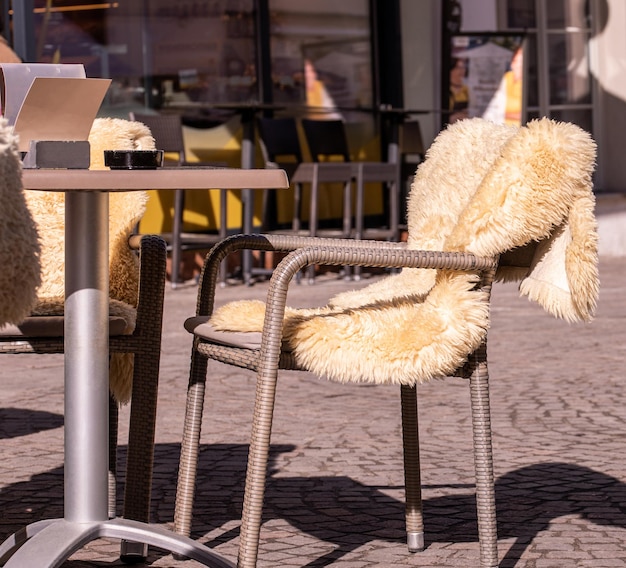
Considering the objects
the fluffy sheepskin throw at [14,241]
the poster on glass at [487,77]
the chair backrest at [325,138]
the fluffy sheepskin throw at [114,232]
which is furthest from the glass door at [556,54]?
the fluffy sheepskin throw at [14,241]

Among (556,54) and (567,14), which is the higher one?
(567,14)

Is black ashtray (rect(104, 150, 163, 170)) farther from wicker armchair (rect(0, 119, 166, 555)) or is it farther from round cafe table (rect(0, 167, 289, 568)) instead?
wicker armchair (rect(0, 119, 166, 555))

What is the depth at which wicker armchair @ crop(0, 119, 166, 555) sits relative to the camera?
3109mm

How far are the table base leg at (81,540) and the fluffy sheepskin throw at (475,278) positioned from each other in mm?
471

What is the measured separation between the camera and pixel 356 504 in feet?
12.5

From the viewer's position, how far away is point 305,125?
1052 centimetres

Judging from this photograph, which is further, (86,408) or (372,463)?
(372,463)

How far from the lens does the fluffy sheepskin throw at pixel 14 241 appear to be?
2363 mm

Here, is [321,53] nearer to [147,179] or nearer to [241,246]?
[241,246]

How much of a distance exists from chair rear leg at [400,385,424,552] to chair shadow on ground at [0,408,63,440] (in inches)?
70.1

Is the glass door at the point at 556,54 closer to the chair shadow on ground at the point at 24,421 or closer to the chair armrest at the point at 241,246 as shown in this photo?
the chair shadow on ground at the point at 24,421

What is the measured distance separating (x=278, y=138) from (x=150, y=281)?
6.85m

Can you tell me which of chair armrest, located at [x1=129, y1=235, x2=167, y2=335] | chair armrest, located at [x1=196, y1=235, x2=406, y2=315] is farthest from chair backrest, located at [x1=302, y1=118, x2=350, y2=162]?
chair armrest, located at [x1=129, y1=235, x2=167, y2=335]

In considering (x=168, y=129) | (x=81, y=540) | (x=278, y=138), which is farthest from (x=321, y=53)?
(x=81, y=540)
